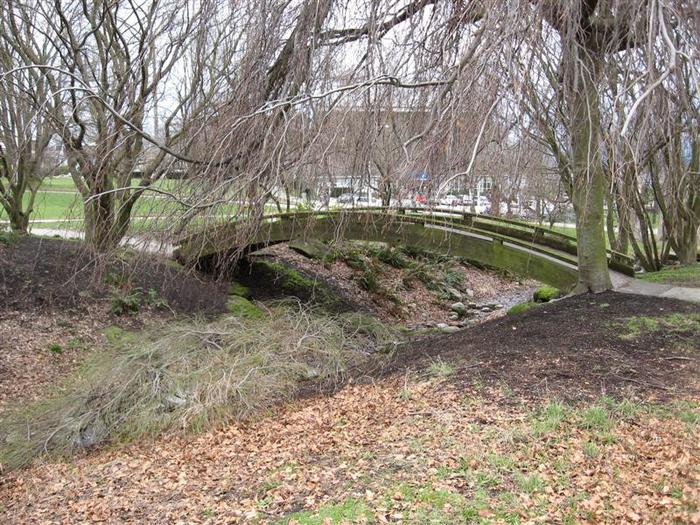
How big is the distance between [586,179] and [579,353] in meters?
1.50

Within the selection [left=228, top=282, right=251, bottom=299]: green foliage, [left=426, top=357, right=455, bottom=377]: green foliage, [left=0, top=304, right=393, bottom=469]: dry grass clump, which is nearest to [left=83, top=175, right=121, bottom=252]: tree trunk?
[left=0, top=304, right=393, bottom=469]: dry grass clump

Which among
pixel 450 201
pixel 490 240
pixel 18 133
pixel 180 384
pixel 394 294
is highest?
pixel 18 133

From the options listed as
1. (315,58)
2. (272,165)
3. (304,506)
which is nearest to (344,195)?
(272,165)

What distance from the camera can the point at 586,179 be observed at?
4973 millimetres

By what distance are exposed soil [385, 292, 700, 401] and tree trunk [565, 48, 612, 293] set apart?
0.55 metres

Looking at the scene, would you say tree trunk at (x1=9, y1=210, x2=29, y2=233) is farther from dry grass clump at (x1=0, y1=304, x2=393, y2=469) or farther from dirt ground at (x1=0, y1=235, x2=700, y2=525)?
dirt ground at (x1=0, y1=235, x2=700, y2=525)

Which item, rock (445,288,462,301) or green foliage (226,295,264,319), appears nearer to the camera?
green foliage (226,295,264,319)

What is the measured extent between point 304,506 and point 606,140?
3.08 meters

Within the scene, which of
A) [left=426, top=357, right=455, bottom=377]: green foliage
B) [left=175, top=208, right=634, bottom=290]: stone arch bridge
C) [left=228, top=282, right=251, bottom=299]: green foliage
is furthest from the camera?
[left=228, top=282, right=251, bottom=299]: green foliage

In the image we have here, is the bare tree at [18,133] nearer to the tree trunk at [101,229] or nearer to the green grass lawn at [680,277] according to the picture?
the tree trunk at [101,229]

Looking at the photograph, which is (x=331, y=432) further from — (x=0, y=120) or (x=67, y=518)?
(x=0, y=120)

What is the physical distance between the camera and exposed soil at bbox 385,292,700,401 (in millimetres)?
4461

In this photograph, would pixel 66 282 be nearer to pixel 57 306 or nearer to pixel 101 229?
pixel 57 306

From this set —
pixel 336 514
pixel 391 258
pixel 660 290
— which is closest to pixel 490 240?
pixel 660 290
